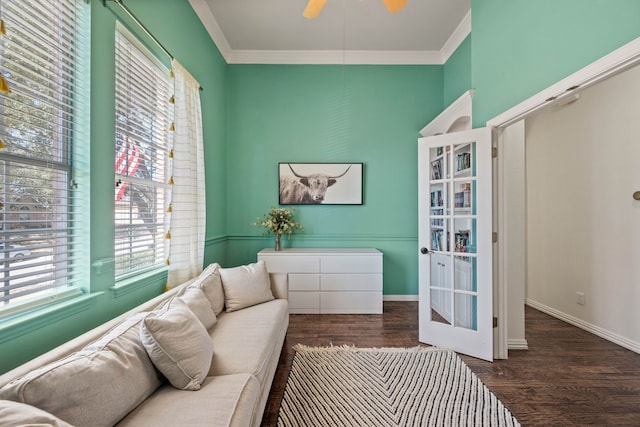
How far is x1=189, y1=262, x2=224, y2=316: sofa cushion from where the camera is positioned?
6.97 feet

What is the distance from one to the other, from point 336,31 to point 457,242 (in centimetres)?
276

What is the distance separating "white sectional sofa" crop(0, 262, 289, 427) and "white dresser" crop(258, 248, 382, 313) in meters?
1.57

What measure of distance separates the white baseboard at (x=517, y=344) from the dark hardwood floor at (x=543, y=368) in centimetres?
6

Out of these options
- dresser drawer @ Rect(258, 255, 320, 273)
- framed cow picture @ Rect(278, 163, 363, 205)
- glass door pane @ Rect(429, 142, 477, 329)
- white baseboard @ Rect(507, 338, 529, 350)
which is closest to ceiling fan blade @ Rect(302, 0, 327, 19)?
glass door pane @ Rect(429, 142, 477, 329)

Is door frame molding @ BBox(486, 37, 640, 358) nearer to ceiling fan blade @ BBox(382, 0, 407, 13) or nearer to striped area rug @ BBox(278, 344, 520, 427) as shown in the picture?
striped area rug @ BBox(278, 344, 520, 427)

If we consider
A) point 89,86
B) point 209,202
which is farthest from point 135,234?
point 209,202

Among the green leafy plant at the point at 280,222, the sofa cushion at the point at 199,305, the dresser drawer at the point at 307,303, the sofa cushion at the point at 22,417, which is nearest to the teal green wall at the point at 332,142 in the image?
the green leafy plant at the point at 280,222

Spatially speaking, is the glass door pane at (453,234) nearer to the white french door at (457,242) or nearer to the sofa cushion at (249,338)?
the white french door at (457,242)

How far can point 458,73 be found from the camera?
3436 millimetres

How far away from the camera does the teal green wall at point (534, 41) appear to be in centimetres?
139

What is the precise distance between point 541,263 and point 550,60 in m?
2.68

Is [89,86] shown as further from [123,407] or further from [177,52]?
[123,407]

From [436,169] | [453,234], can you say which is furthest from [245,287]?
[436,169]

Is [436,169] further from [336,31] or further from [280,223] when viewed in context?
[336,31]
